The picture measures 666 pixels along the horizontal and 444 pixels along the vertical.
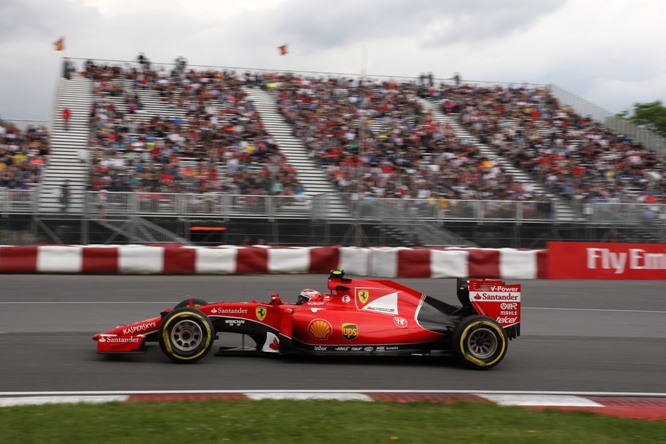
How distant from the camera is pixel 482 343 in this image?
26.0 ft

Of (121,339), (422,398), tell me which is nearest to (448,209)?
(121,339)

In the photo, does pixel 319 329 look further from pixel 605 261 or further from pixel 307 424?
pixel 605 261

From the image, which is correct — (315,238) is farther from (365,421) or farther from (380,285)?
(365,421)

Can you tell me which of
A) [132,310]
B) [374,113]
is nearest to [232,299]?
[132,310]

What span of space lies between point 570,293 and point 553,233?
243 inches

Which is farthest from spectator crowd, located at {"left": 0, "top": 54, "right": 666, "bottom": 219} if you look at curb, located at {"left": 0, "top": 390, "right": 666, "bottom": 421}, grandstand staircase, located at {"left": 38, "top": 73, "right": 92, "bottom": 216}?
curb, located at {"left": 0, "top": 390, "right": 666, "bottom": 421}

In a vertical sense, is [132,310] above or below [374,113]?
below

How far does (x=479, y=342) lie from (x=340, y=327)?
5.07ft

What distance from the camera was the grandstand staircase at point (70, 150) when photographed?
57.6 feet

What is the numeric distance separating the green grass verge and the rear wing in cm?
218

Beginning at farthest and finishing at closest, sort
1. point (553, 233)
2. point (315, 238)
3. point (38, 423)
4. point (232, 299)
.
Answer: point (553, 233) → point (315, 238) → point (232, 299) → point (38, 423)

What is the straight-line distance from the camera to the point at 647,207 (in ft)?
66.8

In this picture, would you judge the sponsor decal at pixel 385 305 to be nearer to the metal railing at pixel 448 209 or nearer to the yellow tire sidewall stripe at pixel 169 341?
the yellow tire sidewall stripe at pixel 169 341

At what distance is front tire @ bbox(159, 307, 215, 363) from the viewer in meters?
7.43
